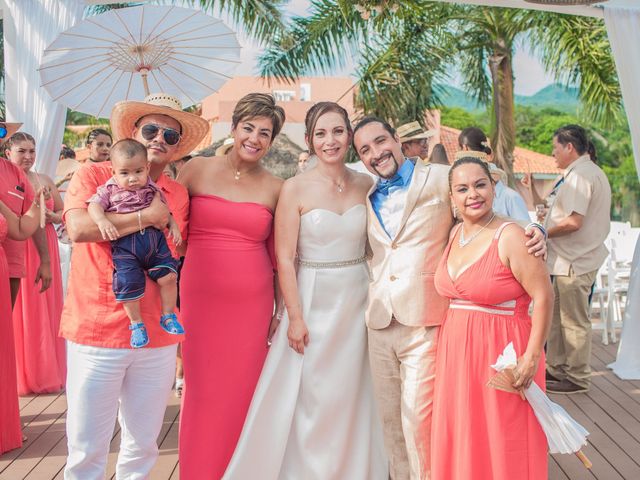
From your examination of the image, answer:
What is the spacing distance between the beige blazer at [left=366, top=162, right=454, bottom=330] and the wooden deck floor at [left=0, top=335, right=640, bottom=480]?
175cm

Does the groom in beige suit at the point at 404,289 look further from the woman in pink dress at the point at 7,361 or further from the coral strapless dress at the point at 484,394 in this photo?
the woman in pink dress at the point at 7,361

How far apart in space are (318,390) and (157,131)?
1627mm

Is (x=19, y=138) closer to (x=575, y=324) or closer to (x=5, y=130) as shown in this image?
(x=5, y=130)

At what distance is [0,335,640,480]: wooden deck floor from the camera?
186 inches

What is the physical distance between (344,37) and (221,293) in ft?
38.6

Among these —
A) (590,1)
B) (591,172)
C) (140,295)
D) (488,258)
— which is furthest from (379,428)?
(590,1)

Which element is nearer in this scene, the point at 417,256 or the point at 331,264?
the point at 417,256

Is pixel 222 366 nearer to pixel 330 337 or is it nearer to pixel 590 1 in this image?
pixel 330 337

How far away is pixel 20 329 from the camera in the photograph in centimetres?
669

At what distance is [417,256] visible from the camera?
148 inches

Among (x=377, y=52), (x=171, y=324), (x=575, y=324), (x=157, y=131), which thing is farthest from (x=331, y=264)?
(x=377, y=52)

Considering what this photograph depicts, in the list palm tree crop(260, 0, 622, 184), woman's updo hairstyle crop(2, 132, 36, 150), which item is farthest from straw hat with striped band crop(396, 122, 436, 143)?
palm tree crop(260, 0, 622, 184)

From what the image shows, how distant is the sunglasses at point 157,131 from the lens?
11.5 ft

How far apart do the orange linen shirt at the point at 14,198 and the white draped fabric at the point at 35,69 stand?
1545 mm
